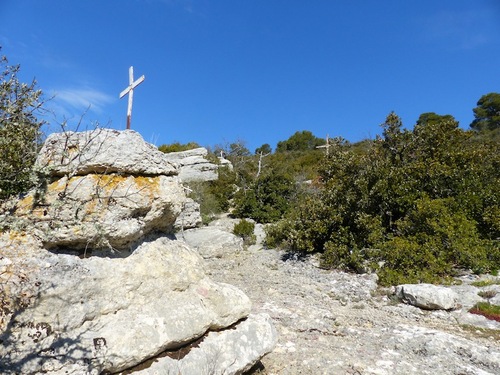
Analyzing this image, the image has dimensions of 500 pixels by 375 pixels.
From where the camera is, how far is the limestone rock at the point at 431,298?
9.23m

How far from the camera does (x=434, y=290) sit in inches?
373

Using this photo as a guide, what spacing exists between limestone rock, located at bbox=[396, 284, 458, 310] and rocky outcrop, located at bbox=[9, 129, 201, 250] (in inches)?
294

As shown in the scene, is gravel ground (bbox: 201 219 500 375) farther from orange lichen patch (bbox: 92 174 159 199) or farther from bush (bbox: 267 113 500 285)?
orange lichen patch (bbox: 92 174 159 199)

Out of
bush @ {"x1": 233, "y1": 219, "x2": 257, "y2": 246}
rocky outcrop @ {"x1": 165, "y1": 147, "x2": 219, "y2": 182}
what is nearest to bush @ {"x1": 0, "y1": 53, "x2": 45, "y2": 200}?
bush @ {"x1": 233, "y1": 219, "x2": 257, "y2": 246}

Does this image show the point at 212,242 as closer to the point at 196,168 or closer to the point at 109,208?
the point at 109,208

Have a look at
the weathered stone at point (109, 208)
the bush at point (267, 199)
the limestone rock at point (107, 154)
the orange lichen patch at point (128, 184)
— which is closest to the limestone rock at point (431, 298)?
the weathered stone at point (109, 208)

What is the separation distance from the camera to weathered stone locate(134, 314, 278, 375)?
13.5ft

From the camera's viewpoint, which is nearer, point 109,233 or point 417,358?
point 109,233

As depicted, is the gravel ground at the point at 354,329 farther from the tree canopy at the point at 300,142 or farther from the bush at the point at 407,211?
the tree canopy at the point at 300,142

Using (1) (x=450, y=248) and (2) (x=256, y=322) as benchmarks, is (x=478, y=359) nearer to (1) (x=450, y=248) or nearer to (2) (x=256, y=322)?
(2) (x=256, y=322)

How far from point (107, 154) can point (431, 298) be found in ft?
29.0

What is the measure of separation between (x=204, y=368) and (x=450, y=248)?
37.0ft

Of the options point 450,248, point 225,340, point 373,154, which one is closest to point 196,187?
point 373,154

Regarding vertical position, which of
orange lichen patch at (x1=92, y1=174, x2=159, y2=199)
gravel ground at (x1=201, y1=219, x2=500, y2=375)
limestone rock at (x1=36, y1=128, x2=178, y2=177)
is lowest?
gravel ground at (x1=201, y1=219, x2=500, y2=375)
